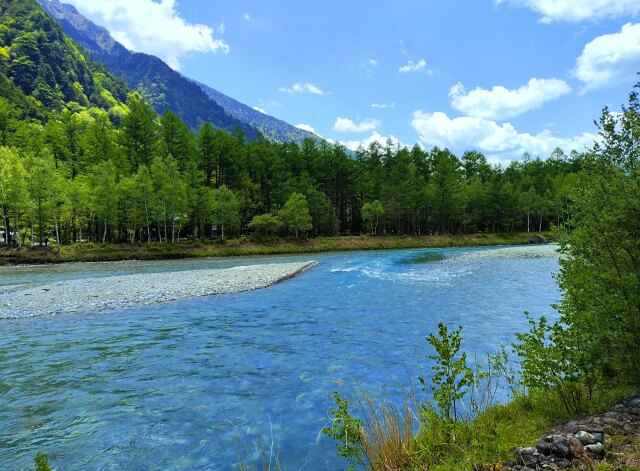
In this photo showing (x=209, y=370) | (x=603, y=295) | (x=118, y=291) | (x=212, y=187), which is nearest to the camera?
(x=603, y=295)

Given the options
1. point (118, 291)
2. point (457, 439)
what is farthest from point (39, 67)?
point (457, 439)

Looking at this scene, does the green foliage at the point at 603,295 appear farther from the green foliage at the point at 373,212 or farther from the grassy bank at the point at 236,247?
the green foliage at the point at 373,212

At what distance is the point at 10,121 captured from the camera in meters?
71.7

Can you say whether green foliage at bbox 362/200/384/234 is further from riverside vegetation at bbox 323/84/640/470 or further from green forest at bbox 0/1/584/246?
riverside vegetation at bbox 323/84/640/470

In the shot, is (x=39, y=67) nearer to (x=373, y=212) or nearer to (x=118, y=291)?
(x=373, y=212)

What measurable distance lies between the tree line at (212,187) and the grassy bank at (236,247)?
147 inches

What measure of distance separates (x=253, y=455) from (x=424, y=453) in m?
3.50

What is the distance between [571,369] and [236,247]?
6197 centimetres

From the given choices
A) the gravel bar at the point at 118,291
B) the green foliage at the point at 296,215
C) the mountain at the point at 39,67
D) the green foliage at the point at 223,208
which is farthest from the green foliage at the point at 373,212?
the mountain at the point at 39,67

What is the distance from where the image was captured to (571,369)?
632 centimetres

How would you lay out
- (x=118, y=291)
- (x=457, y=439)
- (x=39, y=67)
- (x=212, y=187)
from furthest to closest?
(x=39, y=67)
(x=212, y=187)
(x=118, y=291)
(x=457, y=439)

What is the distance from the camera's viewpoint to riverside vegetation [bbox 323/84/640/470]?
16.8 ft

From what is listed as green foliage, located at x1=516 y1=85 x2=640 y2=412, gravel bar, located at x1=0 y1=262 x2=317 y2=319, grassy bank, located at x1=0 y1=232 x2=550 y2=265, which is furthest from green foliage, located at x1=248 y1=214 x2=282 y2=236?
green foliage, located at x1=516 y1=85 x2=640 y2=412

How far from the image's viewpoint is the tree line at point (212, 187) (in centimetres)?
5781
